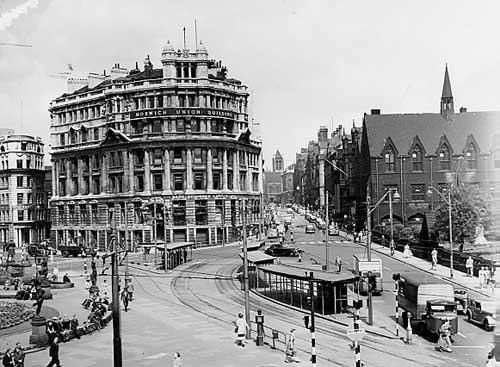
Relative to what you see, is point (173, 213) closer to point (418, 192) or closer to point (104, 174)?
point (104, 174)

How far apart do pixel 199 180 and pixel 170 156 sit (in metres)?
5.13

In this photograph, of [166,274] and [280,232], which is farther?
[280,232]

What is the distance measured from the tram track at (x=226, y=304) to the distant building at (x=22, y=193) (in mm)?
49276

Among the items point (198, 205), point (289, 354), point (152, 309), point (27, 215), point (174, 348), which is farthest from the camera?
point (27, 215)

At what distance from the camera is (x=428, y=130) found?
279 feet

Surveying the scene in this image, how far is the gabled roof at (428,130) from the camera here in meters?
83.4

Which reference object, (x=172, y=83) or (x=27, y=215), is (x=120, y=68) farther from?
(x=27, y=215)

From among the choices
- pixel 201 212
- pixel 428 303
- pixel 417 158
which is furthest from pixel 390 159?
pixel 428 303

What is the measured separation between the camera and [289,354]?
947 inches

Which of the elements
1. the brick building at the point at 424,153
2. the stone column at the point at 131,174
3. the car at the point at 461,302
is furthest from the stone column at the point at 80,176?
the car at the point at 461,302

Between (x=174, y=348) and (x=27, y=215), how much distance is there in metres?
81.5

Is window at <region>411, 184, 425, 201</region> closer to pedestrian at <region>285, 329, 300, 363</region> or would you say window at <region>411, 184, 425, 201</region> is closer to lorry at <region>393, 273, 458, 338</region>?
lorry at <region>393, 273, 458, 338</region>

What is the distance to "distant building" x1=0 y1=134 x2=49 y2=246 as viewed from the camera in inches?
3836

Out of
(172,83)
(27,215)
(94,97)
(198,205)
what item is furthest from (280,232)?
(27,215)
